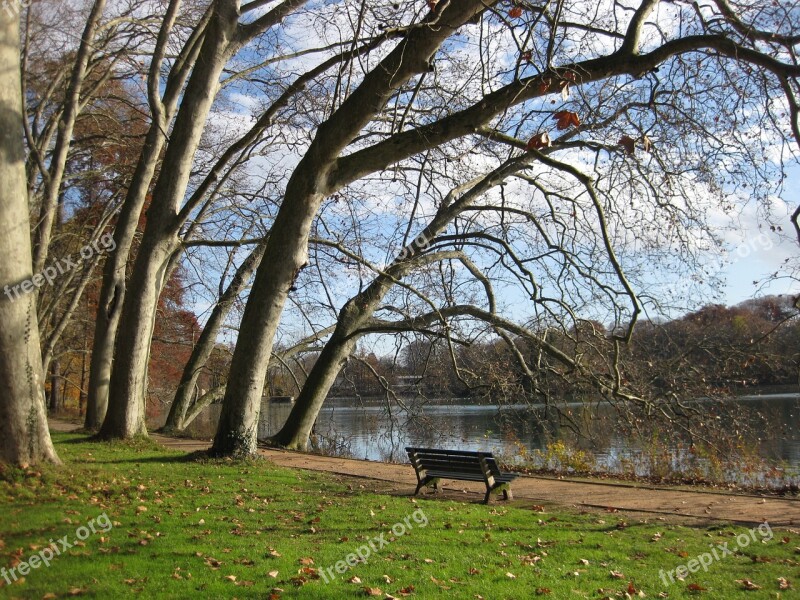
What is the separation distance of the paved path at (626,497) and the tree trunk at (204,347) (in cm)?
730

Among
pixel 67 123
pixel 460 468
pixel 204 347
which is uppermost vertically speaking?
pixel 67 123

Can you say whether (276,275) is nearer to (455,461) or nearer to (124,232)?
(455,461)

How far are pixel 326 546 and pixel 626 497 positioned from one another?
17.5 feet

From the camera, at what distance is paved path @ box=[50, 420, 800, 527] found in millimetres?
8430

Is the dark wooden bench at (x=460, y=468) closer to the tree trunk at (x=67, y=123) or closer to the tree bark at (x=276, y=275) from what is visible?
the tree bark at (x=276, y=275)

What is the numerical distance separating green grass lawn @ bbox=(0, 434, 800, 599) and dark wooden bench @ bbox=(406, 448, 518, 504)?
0.52 metres

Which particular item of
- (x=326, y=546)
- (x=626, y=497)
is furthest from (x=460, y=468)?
(x=326, y=546)

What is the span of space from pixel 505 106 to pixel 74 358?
115 feet

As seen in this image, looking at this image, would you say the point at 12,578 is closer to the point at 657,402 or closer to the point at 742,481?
the point at 657,402

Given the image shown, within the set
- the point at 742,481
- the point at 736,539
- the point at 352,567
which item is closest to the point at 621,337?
the point at 736,539

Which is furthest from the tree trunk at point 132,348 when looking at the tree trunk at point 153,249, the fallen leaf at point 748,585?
the fallen leaf at point 748,585

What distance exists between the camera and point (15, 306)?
7895 millimetres

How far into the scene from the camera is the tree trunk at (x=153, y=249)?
42.1 ft

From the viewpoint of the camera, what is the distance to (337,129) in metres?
10.1
